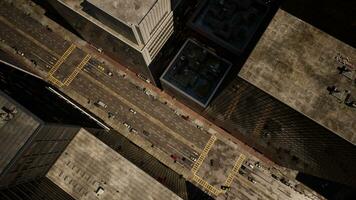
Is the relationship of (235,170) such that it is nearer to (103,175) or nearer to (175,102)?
(175,102)

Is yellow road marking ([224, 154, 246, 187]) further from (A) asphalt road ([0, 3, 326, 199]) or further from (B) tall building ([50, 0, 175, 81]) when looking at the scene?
(B) tall building ([50, 0, 175, 81])

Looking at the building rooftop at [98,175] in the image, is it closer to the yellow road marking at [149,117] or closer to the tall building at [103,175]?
the tall building at [103,175]

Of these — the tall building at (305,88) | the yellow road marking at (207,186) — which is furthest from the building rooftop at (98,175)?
the tall building at (305,88)

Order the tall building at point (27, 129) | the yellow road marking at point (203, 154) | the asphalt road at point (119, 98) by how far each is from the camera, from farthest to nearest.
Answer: the yellow road marking at point (203, 154) < the asphalt road at point (119, 98) < the tall building at point (27, 129)

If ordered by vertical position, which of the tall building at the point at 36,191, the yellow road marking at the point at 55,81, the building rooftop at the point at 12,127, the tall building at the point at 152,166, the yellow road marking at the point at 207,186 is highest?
the yellow road marking at the point at 55,81

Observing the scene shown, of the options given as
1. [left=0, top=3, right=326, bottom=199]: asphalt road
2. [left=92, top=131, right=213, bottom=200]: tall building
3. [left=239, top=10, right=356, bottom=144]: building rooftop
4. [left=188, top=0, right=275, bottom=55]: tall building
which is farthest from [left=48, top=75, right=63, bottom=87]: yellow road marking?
[left=239, top=10, right=356, bottom=144]: building rooftop

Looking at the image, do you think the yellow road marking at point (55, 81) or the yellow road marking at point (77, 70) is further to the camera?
the yellow road marking at point (77, 70)

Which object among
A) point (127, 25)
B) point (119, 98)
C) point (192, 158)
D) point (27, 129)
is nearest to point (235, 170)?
point (192, 158)
